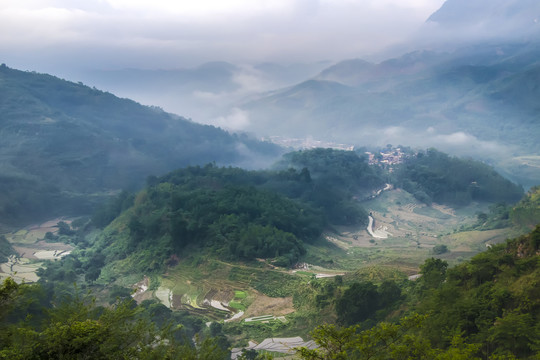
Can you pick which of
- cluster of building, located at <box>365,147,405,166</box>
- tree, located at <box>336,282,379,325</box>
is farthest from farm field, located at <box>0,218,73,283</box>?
cluster of building, located at <box>365,147,405,166</box>

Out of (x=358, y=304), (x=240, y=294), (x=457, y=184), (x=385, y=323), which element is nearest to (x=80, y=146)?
(x=457, y=184)

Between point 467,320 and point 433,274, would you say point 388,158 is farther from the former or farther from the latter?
point 467,320

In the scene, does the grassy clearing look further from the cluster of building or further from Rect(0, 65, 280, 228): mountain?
the cluster of building

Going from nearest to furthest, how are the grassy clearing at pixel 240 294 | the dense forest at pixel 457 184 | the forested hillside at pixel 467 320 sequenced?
the forested hillside at pixel 467 320, the grassy clearing at pixel 240 294, the dense forest at pixel 457 184

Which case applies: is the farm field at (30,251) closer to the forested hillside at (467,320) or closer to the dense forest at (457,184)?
the forested hillside at (467,320)

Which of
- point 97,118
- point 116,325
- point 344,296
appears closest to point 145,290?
point 344,296

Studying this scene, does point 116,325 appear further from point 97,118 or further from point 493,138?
point 493,138

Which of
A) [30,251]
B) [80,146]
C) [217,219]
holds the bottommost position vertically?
[30,251]

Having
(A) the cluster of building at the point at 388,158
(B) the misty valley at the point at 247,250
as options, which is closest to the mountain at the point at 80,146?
(B) the misty valley at the point at 247,250

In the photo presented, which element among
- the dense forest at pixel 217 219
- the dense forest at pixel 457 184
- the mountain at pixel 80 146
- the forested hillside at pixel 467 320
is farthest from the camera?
the mountain at pixel 80 146
